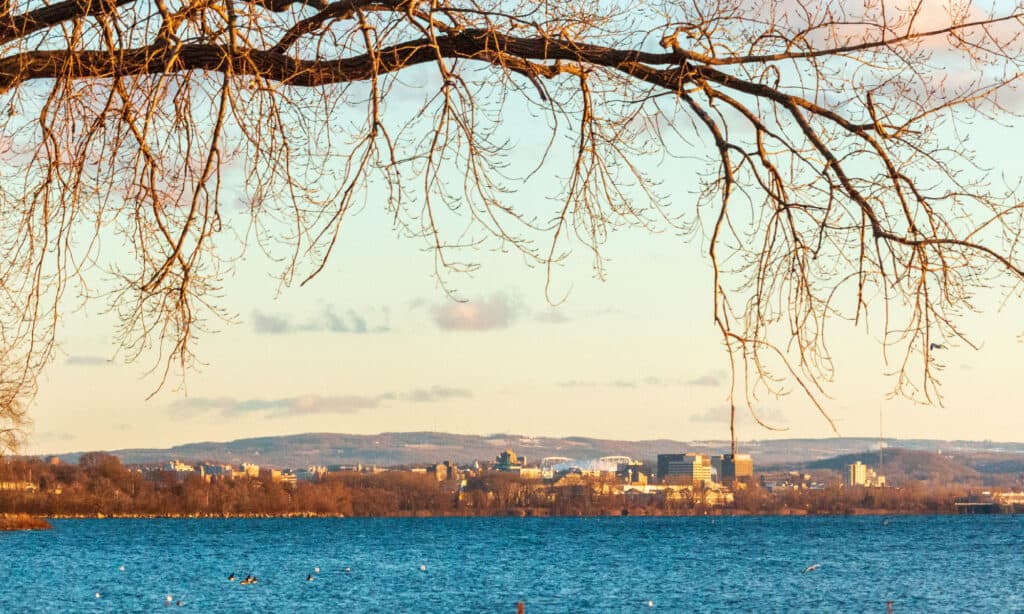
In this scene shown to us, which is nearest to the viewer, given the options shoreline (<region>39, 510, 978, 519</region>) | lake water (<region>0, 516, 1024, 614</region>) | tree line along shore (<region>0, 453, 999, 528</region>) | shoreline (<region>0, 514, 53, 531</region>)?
lake water (<region>0, 516, 1024, 614</region>)

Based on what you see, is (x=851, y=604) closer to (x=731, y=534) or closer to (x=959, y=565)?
(x=959, y=565)

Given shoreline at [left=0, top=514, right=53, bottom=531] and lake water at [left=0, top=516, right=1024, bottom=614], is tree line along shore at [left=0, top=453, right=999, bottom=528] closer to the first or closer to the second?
shoreline at [left=0, top=514, right=53, bottom=531]

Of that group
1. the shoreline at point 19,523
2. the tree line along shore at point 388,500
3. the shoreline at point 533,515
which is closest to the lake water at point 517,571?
the shoreline at point 19,523

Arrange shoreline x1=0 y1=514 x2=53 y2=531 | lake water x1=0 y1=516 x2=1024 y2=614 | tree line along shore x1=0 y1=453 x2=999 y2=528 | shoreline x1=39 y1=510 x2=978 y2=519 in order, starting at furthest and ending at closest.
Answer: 1. shoreline x1=39 y1=510 x2=978 y2=519
2. tree line along shore x1=0 y1=453 x2=999 y2=528
3. shoreline x1=0 y1=514 x2=53 y2=531
4. lake water x1=0 y1=516 x2=1024 y2=614

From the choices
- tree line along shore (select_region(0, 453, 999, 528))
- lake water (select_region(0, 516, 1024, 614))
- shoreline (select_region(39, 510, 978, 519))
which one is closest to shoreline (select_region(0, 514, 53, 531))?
lake water (select_region(0, 516, 1024, 614))

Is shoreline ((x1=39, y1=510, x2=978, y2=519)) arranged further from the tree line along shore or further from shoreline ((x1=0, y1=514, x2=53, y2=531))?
shoreline ((x1=0, y1=514, x2=53, y2=531))

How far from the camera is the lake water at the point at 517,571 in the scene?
49.8m

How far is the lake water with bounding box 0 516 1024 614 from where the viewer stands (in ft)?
164

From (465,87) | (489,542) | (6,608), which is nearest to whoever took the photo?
(465,87)

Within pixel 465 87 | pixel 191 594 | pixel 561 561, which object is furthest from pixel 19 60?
pixel 561 561

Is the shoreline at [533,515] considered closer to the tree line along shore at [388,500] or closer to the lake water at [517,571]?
the tree line along shore at [388,500]

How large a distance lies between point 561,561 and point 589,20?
7408cm

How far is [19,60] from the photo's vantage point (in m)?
5.65

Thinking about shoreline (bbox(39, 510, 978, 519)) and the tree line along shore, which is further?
shoreline (bbox(39, 510, 978, 519))
